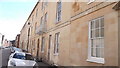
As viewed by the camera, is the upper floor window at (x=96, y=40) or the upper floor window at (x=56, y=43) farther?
the upper floor window at (x=56, y=43)

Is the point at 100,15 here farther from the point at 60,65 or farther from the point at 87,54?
the point at 60,65

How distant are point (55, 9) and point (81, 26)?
6878mm

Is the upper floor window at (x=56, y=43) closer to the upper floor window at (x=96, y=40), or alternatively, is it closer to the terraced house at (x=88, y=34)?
the terraced house at (x=88, y=34)

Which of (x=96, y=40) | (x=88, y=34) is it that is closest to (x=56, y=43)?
(x=88, y=34)

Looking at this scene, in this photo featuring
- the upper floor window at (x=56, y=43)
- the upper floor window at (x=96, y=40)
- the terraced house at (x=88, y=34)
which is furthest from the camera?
the upper floor window at (x=56, y=43)

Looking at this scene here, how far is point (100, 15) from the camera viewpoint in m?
8.37

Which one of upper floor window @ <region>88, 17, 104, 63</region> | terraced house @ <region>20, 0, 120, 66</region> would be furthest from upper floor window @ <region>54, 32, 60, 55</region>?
upper floor window @ <region>88, 17, 104, 63</region>

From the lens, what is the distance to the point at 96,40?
8625 millimetres

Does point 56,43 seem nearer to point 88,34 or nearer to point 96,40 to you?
point 88,34

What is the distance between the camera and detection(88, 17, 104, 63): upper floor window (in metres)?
8.18

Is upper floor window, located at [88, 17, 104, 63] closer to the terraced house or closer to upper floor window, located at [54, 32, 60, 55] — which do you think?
the terraced house

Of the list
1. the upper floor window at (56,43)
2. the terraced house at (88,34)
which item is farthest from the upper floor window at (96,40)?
the upper floor window at (56,43)

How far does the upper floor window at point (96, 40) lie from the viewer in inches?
322

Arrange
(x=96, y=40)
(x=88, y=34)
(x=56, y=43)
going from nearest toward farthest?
(x=96, y=40)
(x=88, y=34)
(x=56, y=43)
